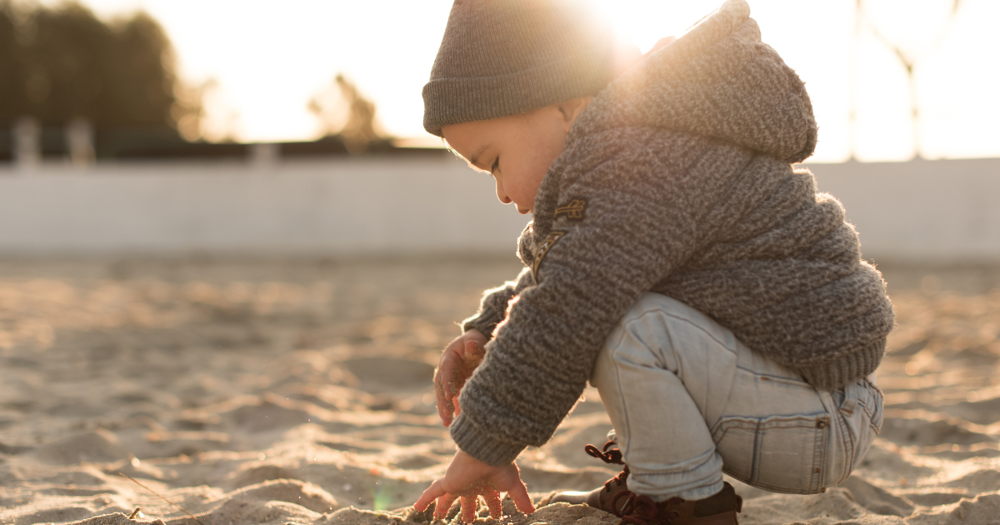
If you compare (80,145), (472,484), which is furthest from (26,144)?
(472,484)

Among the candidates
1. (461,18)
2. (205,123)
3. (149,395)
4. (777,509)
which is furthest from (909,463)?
(205,123)

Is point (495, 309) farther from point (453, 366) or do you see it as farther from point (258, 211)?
point (258, 211)

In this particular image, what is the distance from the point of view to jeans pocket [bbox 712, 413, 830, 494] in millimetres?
1109

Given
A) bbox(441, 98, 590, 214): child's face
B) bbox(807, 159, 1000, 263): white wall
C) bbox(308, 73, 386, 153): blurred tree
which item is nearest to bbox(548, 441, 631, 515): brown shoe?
bbox(441, 98, 590, 214): child's face

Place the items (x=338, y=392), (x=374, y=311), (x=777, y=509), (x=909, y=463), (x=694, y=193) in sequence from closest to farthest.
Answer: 1. (x=694, y=193)
2. (x=777, y=509)
3. (x=909, y=463)
4. (x=338, y=392)
5. (x=374, y=311)

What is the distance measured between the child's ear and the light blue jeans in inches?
14.4

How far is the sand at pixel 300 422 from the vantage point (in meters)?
1.48

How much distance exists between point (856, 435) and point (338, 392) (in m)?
1.80

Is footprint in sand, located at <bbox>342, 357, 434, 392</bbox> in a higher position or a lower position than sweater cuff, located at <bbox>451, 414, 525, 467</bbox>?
lower

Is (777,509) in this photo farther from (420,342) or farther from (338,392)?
(420,342)

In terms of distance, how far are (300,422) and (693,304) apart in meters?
1.46

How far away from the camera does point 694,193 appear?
3.53ft

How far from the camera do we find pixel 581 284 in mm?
1024

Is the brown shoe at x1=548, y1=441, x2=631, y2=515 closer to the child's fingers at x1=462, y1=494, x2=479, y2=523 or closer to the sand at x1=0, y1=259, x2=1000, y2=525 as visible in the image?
the sand at x1=0, y1=259, x2=1000, y2=525
